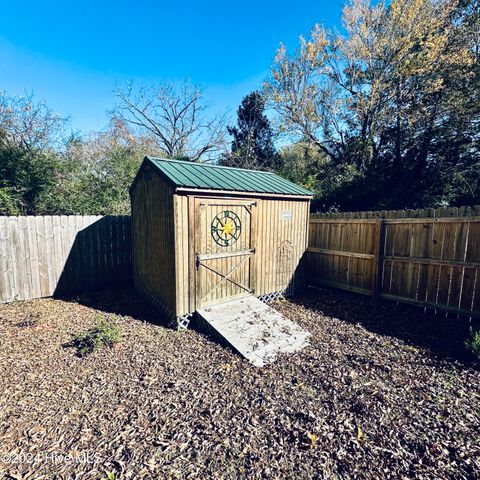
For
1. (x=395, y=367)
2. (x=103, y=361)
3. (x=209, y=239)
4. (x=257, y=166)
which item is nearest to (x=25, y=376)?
Answer: (x=103, y=361)

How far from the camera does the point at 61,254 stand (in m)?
6.64

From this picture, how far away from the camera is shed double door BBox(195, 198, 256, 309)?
16.5 ft

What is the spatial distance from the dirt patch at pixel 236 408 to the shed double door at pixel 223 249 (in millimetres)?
1145

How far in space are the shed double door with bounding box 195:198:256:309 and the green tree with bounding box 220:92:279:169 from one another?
1378 centimetres

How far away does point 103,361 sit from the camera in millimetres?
3783

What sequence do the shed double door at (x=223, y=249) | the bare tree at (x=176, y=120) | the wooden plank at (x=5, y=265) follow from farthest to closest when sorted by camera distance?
the bare tree at (x=176, y=120)
the wooden plank at (x=5, y=265)
the shed double door at (x=223, y=249)

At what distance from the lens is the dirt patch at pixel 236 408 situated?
7.29ft

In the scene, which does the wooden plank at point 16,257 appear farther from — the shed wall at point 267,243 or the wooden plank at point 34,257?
the shed wall at point 267,243

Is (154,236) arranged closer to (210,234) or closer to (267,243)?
(210,234)

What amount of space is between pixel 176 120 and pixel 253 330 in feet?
63.2

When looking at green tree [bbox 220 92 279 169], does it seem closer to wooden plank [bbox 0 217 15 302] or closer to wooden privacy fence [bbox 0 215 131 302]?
wooden privacy fence [bbox 0 215 131 302]

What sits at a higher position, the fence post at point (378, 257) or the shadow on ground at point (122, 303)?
the fence post at point (378, 257)

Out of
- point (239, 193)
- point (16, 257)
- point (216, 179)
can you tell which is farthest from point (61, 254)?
point (239, 193)

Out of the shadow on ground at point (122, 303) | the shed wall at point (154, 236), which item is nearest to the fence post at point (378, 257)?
the shed wall at point (154, 236)
